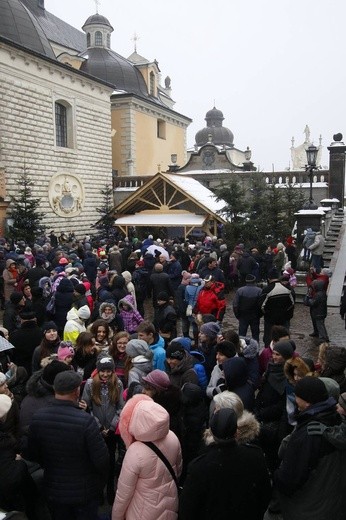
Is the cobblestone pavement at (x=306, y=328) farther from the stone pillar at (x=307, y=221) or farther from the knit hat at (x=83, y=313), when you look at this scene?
the knit hat at (x=83, y=313)

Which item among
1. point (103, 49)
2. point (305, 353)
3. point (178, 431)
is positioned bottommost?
point (305, 353)

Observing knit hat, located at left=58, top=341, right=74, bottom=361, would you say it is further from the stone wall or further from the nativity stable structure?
the stone wall

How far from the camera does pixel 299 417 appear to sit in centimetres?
322

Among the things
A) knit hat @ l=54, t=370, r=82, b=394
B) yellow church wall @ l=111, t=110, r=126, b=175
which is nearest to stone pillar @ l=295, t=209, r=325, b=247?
knit hat @ l=54, t=370, r=82, b=394

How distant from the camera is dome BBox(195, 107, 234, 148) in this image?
57219 mm

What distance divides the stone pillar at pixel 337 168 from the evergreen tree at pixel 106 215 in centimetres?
1056

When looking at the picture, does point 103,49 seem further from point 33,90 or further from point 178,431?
point 178,431

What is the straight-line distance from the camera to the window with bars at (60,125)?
25312mm

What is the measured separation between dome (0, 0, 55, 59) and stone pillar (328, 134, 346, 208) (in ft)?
50.9

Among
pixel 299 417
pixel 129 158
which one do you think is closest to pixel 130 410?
pixel 299 417

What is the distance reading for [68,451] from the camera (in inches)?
134

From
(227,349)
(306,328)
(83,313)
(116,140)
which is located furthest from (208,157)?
(227,349)

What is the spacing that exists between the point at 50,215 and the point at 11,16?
1013 centimetres

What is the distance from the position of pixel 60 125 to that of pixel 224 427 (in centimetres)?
2521
